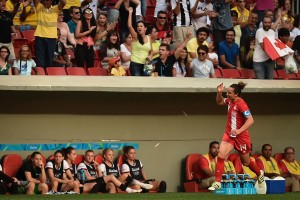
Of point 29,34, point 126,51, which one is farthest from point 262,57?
point 29,34

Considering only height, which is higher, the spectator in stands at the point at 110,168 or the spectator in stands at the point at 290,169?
the spectator in stands at the point at 110,168

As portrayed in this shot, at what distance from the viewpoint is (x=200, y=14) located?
65.1 ft

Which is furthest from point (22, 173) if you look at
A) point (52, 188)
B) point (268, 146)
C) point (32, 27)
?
point (268, 146)

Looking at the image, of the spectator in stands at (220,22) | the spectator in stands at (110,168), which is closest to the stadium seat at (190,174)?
the spectator in stands at (110,168)

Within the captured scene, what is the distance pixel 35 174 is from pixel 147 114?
123 inches

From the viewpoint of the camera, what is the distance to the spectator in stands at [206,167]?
17.8 meters

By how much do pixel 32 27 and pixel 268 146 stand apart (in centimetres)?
553

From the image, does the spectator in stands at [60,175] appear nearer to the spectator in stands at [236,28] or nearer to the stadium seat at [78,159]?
the stadium seat at [78,159]

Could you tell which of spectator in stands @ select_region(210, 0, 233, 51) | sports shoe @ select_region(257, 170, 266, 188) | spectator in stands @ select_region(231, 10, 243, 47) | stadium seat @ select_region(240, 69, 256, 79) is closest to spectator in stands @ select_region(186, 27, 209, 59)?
spectator in stands @ select_region(210, 0, 233, 51)

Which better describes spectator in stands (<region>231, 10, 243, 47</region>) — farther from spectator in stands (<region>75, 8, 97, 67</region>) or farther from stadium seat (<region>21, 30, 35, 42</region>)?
stadium seat (<region>21, 30, 35, 42</region>)

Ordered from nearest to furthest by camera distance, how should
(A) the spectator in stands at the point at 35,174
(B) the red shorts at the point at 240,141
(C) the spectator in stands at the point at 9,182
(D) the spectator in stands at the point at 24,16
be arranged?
(B) the red shorts at the point at 240,141 < (C) the spectator in stands at the point at 9,182 < (A) the spectator in stands at the point at 35,174 < (D) the spectator in stands at the point at 24,16

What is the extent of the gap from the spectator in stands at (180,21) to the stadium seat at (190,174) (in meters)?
2.47

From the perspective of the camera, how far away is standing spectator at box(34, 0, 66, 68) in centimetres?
1741

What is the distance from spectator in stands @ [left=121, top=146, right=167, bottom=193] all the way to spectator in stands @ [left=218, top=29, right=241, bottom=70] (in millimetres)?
3083
